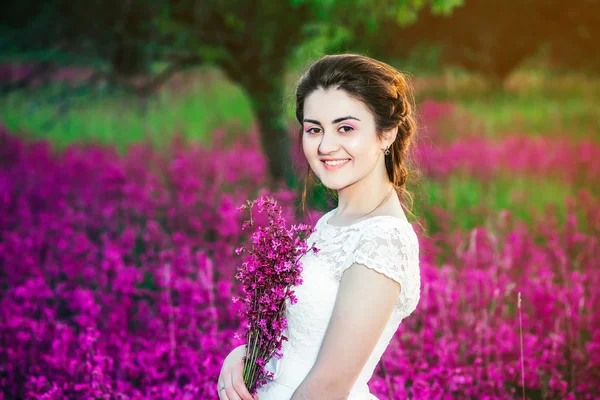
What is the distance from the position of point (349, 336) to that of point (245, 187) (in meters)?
6.20

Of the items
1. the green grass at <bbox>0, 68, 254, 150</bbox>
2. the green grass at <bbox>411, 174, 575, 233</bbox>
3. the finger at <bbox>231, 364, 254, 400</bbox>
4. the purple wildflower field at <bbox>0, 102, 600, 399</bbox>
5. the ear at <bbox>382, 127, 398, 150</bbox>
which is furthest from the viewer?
the green grass at <bbox>0, 68, 254, 150</bbox>

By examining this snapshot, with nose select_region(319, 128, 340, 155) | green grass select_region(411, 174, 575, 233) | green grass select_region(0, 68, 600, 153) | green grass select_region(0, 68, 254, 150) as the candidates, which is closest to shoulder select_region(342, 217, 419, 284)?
nose select_region(319, 128, 340, 155)

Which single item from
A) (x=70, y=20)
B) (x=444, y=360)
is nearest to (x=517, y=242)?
(x=444, y=360)

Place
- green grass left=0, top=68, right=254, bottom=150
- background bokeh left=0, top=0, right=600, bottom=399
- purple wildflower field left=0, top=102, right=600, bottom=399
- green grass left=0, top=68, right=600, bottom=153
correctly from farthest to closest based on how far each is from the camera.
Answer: green grass left=0, top=68, right=254, bottom=150 → green grass left=0, top=68, right=600, bottom=153 → background bokeh left=0, top=0, right=600, bottom=399 → purple wildflower field left=0, top=102, right=600, bottom=399

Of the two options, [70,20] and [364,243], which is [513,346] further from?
[70,20]

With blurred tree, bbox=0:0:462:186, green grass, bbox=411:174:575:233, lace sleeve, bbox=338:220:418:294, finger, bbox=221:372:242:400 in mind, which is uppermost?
blurred tree, bbox=0:0:462:186

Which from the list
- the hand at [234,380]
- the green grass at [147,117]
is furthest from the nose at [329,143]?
the green grass at [147,117]

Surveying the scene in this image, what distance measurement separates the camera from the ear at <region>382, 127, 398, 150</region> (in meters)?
2.31

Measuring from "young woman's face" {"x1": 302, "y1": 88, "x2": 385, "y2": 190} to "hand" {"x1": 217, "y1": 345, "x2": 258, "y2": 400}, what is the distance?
0.63m

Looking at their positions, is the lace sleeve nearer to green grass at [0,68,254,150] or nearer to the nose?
the nose

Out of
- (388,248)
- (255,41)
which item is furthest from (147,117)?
(388,248)

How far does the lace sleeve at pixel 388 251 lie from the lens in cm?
198

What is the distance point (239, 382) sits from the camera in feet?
7.13

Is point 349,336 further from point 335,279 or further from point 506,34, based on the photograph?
point 506,34
